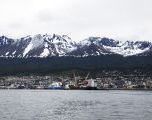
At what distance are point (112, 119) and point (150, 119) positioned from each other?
18.6 ft

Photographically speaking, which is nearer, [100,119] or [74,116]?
[100,119]

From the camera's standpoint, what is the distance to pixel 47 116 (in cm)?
7838

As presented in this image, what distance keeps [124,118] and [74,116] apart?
845 centimetres

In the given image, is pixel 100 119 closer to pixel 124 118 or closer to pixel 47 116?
pixel 124 118

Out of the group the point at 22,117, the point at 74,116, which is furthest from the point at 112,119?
the point at 22,117

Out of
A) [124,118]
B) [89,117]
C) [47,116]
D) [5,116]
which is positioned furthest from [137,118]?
[5,116]

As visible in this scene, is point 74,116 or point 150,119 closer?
point 150,119

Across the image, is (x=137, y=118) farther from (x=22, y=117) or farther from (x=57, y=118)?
(x=22, y=117)

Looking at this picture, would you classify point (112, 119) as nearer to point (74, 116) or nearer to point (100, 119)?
point (100, 119)

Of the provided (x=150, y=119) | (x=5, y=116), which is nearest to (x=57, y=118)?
(x=5, y=116)

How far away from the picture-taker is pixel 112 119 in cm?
7444

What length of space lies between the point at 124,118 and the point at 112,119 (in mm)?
2224

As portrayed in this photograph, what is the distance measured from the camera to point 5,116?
76.7 meters

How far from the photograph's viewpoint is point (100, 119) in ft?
244
